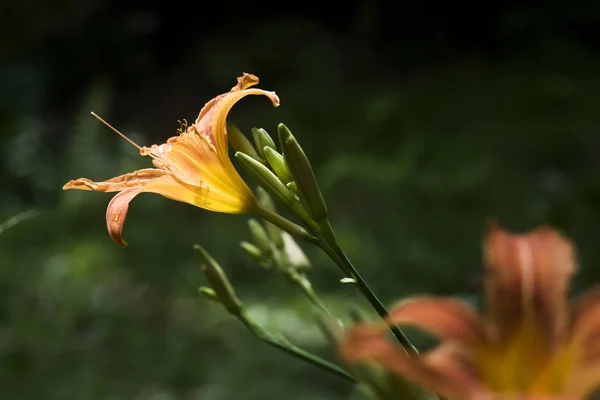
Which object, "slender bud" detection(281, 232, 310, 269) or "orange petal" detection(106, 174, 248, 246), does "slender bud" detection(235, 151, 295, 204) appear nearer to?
"orange petal" detection(106, 174, 248, 246)

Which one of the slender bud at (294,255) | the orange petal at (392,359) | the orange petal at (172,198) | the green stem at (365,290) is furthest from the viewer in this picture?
the slender bud at (294,255)

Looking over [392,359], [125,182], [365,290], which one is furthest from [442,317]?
[125,182]

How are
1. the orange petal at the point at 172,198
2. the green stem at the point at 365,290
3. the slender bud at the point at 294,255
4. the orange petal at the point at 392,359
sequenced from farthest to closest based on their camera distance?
the slender bud at the point at 294,255
the orange petal at the point at 172,198
the green stem at the point at 365,290
the orange petal at the point at 392,359

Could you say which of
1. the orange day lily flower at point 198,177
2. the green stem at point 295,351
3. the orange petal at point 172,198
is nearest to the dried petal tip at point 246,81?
the orange day lily flower at point 198,177

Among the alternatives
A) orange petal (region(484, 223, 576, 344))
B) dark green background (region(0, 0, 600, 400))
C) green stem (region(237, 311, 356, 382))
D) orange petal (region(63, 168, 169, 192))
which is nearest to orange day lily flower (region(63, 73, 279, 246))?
orange petal (region(63, 168, 169, 192))

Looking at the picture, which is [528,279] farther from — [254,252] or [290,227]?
[254,252]

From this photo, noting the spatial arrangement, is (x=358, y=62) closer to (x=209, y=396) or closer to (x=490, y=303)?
(x=209, y=396)

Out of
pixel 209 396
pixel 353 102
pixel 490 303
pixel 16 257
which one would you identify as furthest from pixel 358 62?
pixel 490 303

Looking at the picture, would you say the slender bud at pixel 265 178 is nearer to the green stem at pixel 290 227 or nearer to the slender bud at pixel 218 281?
the green stem at pixel 290 227
